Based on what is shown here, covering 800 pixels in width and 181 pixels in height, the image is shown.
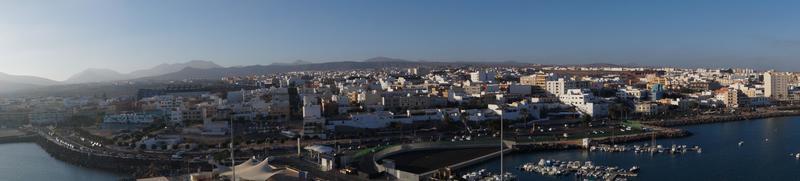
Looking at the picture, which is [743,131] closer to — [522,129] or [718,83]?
[522,129]

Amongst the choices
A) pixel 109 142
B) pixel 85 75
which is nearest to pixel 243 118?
pixel 109 142

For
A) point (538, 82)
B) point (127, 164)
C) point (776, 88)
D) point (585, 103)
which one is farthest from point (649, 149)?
point (776, 88)

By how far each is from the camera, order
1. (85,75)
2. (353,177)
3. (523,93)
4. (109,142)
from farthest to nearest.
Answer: (85,75) → (523,93) → (109,142) → (353,177)

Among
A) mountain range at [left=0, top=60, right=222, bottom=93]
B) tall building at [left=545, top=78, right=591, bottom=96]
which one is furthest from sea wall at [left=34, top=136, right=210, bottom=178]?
mountain range at [left=0, top=60, right=222, bottom=93]

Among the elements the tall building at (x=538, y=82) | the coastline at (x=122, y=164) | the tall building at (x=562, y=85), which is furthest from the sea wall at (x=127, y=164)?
the tall building at (x=538, y=82)

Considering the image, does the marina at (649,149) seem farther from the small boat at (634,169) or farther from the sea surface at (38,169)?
the sea surface at (38,169)
